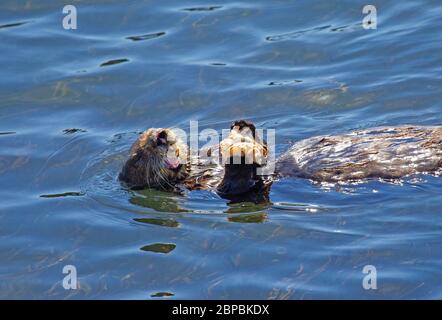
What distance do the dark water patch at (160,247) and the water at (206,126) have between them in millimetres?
17

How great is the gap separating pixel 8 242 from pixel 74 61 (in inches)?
147

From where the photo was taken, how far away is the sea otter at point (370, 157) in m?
7.12

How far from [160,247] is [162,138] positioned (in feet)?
3.23

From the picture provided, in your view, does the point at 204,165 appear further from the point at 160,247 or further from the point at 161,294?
the point at 161,294

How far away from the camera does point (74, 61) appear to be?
10500 mm

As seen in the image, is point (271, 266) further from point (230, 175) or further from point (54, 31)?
point (54, 31)

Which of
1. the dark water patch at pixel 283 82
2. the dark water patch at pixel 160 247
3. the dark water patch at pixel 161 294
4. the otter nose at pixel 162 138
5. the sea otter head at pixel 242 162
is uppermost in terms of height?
the dark water patch at pixel 283 82

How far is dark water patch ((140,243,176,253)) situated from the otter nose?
917 millimetres

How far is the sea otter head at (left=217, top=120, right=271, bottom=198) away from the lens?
695 cm

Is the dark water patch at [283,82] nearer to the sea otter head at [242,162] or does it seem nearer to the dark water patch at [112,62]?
the dark water patch at [112,62]

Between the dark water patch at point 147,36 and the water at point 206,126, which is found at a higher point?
the dark water patch at point 147,36

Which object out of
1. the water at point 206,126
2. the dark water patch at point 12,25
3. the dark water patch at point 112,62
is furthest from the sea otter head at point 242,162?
the dark water patch at point 12,25

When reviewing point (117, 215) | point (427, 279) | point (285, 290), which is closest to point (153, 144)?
point (117, 215)

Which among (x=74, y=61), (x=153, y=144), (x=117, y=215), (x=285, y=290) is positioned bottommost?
(x=285, y=290)
